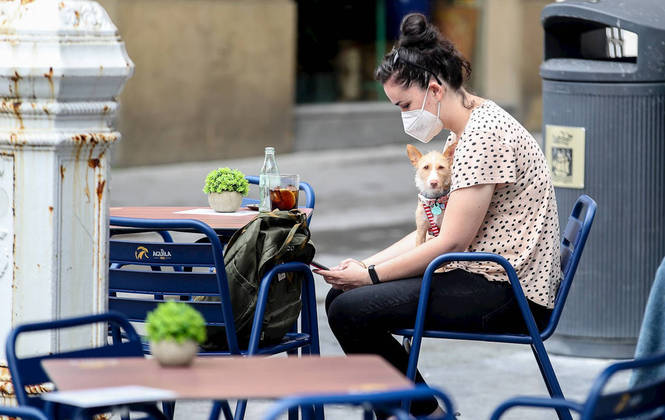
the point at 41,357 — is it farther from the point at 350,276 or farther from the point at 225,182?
the point at 225,182

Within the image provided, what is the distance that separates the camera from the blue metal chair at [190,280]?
3.80 m

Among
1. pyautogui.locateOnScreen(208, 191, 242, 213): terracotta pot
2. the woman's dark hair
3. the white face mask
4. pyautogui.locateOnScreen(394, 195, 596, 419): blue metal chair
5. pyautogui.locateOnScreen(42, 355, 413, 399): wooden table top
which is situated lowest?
pyautogui.locateOnScreen(394, 195, 596, 419): blue metal chair

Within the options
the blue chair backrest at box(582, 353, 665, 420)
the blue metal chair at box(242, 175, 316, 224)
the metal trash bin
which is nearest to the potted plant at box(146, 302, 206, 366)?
the blue chair backrest at box(582, 353, 665, 420)

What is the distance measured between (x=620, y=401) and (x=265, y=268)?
1.66 meters

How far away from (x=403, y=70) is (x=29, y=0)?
4.22ft

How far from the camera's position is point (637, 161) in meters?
5.57

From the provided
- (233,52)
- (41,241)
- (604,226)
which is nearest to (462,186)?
(41,241)

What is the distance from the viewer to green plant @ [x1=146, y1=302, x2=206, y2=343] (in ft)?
8.49

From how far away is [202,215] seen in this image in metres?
4.48

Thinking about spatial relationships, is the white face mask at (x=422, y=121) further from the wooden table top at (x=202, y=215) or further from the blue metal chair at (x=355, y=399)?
the blue metal chair at (x=355, y=399)

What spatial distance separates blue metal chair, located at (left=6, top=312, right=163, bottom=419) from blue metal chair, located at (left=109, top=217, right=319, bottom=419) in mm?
691

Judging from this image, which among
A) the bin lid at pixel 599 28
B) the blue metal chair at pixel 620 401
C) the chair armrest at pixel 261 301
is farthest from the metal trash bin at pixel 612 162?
the blue metal chair at pixel 620 401

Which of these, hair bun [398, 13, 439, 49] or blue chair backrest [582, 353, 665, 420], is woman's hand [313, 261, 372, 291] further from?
blue chair backrest [582, 353, 665, 420]

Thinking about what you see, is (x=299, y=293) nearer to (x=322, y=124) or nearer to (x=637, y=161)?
(x=637, y=161)
